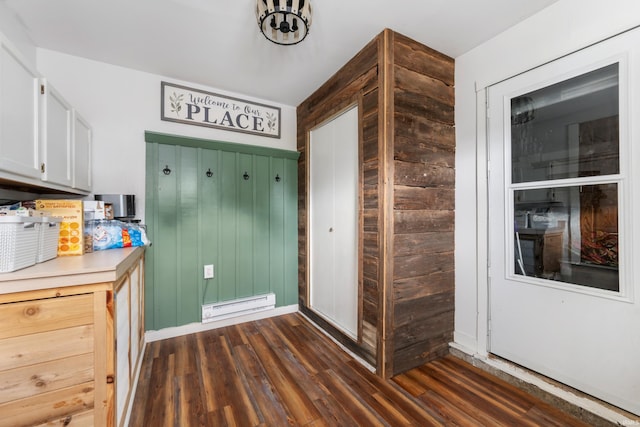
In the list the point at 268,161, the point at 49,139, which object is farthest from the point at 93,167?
the point at 268,161

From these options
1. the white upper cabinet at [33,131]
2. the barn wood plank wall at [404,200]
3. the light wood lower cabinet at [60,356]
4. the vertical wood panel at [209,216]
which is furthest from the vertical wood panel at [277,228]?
the light wood lower cabinet at [60,356]

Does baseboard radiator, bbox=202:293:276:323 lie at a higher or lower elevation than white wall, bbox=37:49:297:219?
lower

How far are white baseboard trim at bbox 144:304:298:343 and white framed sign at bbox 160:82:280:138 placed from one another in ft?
6.60

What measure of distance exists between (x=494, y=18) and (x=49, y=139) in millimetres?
2891

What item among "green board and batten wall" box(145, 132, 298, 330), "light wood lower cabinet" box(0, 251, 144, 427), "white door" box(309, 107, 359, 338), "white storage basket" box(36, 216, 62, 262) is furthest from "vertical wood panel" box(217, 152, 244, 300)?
"light wood lower cabinet" box(0, 251, 144, 427)

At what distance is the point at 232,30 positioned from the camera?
1788 millimetres

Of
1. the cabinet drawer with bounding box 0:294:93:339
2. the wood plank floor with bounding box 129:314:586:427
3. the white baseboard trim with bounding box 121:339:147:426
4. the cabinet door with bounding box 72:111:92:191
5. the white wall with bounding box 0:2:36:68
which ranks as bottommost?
the wood plank floor with bounding box 129:314:586:427

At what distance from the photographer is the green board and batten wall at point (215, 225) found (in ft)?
7.52

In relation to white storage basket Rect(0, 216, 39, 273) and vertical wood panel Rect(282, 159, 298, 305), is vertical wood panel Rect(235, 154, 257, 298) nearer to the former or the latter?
vertical wood panel Rect(282, 159, 298, 305)

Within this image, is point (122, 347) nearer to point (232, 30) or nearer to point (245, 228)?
point (245, 228)

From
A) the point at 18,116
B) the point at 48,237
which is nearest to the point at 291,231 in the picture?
the point at 48,237

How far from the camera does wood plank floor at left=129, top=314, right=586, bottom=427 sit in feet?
4.70

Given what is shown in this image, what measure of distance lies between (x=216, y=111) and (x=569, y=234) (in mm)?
3094

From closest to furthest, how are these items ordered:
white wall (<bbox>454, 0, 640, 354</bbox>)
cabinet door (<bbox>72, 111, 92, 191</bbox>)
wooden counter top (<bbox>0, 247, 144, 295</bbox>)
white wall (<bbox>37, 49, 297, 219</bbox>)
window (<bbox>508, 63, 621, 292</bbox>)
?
wooden counter top (<bbox>0, 247, 144, 295</bbox>) → window (<bbox>508, 63, 621, 292</bbox>) → white wall (<bbox>454, 0, 640, 354</bbox>) → cabinet door (<bbox>72, 111, 92, 191</bbox>) → white wall (<bbox>37, 49, 297, 219</bbox>)
